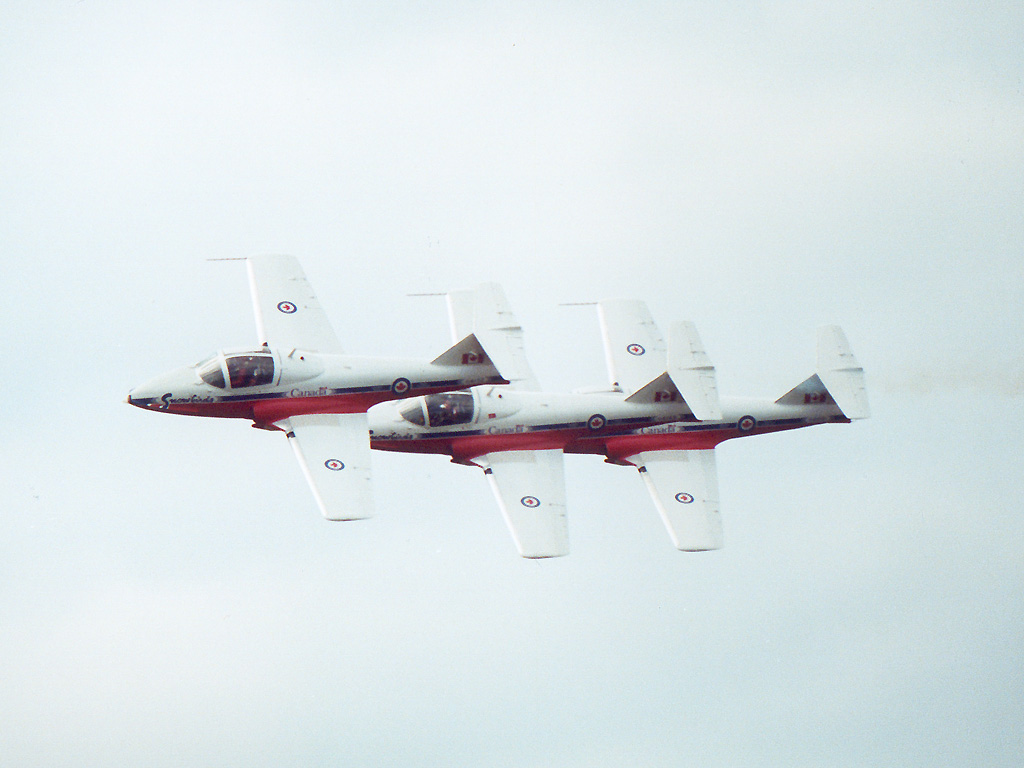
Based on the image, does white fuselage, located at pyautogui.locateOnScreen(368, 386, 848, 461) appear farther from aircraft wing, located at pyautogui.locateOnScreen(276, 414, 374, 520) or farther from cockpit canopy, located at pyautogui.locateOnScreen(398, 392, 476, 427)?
aircraft wing, located at pyautogui.locateOnScreen(276, 414, 374, 520)

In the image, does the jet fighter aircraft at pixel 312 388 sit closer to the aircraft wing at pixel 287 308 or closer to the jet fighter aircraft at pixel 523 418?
the aircraft wing at pixel 287 308

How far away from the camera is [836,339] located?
5578 cm

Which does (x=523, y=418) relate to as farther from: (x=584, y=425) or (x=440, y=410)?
(x=440, y=410)

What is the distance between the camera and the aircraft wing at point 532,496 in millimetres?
48844

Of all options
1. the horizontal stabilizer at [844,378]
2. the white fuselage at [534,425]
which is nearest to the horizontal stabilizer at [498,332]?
the white fuselage at [534,425]

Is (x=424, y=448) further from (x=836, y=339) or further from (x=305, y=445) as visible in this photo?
(x=836, y=339)

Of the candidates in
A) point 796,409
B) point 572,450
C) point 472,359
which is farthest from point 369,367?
point 796,409

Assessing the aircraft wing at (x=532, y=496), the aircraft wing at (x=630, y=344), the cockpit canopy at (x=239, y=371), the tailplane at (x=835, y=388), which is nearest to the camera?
the cockpit canopy at (x=239, y=371)

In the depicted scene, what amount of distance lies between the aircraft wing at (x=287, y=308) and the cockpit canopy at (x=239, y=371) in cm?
107

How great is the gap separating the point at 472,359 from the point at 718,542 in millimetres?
9427

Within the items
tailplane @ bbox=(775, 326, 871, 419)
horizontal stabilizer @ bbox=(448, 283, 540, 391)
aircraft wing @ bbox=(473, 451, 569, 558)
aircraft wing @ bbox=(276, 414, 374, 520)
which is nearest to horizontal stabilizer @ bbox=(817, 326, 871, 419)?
tailplane @ bbox=(775, 326, 871, 419)

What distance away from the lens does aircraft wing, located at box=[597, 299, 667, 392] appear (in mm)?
53969

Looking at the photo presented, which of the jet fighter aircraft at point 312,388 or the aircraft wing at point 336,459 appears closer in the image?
the aircraft wing at point 336,459

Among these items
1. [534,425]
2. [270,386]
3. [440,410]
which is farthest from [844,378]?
[270,386]
